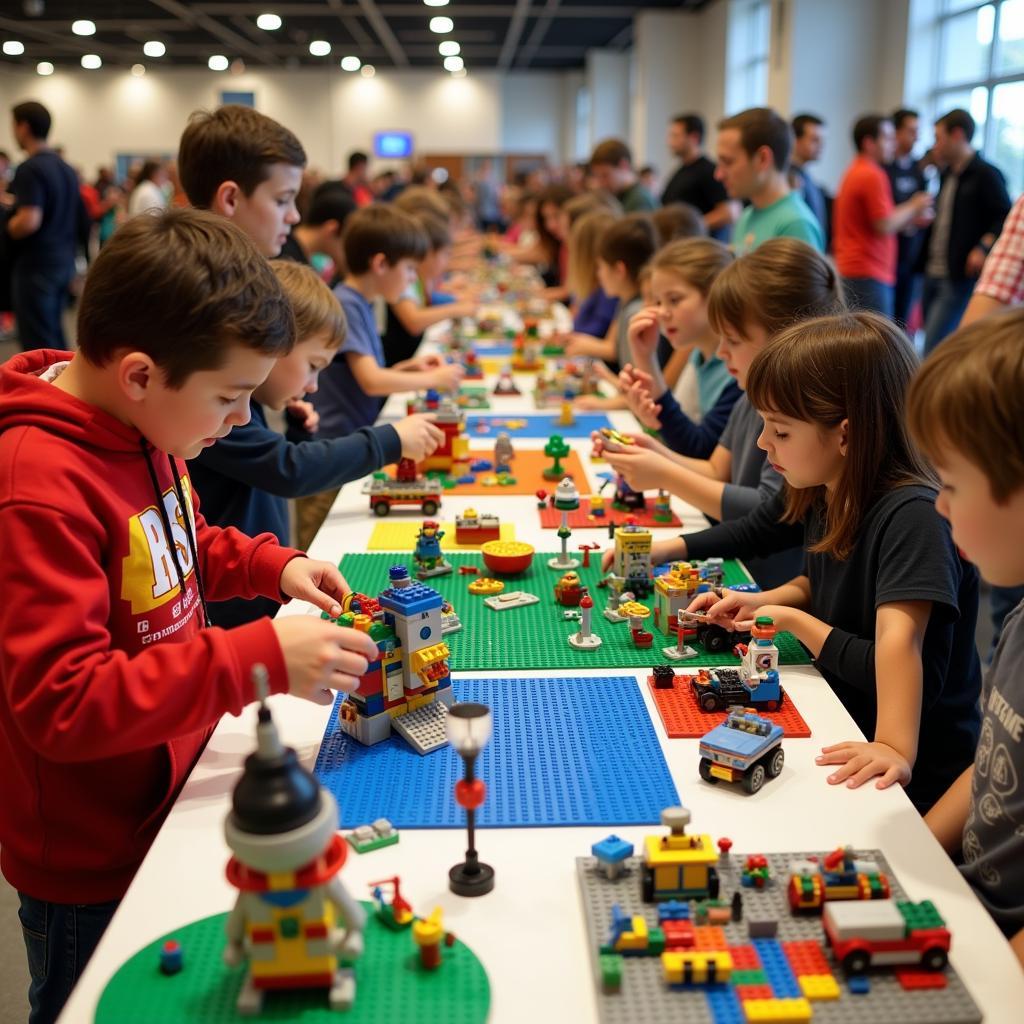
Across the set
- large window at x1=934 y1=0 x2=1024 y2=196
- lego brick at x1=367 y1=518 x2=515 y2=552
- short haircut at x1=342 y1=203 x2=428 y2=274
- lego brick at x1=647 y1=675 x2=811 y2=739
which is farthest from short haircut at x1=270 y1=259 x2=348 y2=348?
large window at x1=934 y1=0 x2=1024 y2=196

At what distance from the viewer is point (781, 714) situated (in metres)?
1.57

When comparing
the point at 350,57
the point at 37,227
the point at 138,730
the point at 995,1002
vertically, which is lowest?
the point at 995,1002

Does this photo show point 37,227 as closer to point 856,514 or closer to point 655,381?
point 655,381

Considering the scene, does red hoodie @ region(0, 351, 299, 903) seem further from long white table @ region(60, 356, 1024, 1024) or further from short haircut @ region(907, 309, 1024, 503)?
short haircut @ region(907, 309, 1024, 503)

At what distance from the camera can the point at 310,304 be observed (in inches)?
99.9

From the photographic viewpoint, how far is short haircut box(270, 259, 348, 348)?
2.52 meters

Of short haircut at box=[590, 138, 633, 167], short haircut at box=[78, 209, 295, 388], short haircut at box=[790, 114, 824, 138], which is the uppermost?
short haircut at box=[790, 114, 824, 138]

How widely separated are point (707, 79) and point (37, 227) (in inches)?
361

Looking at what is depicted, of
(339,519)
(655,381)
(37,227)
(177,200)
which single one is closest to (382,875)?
(339,519)

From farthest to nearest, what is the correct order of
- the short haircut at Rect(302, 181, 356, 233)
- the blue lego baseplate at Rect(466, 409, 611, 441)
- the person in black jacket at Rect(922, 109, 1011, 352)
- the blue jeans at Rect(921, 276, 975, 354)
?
the blue jeans at Rect(921, 276, 975, 354) < the person in black jacket at Rect(922, 109, 1011, 352) < the short haircut at Rect(302, 181, 356, 233) < the blue lego baseplate at Rect(466, 409, 611, 441)

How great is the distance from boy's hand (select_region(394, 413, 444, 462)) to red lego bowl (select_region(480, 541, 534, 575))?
51 centimetres

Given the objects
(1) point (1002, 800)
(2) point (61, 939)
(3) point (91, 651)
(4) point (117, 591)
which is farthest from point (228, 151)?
(1) point (1002, 800)

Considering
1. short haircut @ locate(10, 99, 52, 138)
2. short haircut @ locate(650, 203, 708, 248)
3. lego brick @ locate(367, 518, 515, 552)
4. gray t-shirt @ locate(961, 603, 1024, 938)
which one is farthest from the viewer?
short haircut @ locate(10, 99, 52, 138)

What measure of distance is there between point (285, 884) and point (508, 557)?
4.02ft
